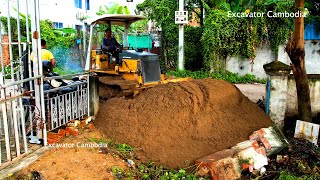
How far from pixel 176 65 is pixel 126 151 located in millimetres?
11011

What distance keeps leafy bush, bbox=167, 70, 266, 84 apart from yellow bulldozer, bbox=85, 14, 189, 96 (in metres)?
6.39

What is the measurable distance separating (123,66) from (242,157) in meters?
4.14

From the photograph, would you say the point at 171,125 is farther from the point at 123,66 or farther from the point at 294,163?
the point at 123,66

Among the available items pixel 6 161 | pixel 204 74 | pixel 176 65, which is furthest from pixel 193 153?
pixel 176 65

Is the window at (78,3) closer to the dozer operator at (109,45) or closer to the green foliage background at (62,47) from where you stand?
the green foliage background at (62,47)

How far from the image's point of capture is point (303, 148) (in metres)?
5.79

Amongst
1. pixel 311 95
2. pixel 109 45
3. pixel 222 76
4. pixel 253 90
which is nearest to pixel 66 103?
pixel 109 45

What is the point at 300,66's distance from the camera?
22.3ft

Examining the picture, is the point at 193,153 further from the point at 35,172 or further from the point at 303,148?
the point at 35,172

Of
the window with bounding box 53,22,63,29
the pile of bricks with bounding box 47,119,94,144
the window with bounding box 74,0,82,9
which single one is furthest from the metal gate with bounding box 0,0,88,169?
the window with bounding box 74,0,82,9

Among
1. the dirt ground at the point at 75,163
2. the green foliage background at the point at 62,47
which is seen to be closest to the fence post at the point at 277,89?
the dirt ground at the point at 75,163

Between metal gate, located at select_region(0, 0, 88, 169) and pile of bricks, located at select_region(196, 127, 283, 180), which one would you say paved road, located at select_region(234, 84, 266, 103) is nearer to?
pile of bricks, located at select_region(196, 127, 283, 180)

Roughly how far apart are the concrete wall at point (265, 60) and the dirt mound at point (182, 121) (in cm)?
856

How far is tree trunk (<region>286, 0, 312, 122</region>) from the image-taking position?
22.1 ft
